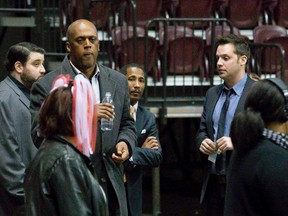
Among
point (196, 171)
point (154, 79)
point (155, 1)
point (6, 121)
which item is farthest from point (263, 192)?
point (196, 171)

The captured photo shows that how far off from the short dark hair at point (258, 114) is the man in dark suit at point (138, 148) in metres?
2.26

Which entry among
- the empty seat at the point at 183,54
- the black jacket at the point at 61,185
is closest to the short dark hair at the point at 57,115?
the black jacket at the point at 61,185

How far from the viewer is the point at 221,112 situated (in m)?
6.15

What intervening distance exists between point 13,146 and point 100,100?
639mm

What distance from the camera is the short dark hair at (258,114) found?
13.1 ft

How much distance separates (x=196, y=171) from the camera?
11.8m

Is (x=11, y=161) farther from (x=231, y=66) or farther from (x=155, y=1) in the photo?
(x=155, y=1)

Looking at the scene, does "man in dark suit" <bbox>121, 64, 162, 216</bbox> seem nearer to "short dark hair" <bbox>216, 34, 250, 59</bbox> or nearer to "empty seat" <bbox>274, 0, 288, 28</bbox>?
"short dark hair" <bbox>216, 34, 250, 59</bbox>

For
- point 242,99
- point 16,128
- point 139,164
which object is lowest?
point 139,164

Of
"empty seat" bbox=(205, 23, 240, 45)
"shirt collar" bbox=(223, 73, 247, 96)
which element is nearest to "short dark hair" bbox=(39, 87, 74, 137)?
"shirt collar" bbox=(223, 73, 247, 96)

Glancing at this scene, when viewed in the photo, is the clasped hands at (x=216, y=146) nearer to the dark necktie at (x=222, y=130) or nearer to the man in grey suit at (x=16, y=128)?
the dark necktie at (x=222, y=130)

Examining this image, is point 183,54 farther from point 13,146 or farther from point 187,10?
point 13,146

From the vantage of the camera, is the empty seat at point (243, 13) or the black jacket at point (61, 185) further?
the empty seat at point (243, 13)

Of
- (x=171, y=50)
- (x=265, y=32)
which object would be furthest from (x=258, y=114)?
(x=265, y=32)
